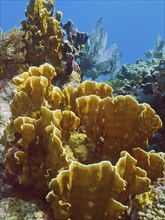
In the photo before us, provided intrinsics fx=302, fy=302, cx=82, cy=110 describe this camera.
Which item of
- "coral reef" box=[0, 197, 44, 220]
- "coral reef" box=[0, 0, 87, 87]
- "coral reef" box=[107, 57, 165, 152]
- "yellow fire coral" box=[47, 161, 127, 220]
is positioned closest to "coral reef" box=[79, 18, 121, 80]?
"coral reef" box=[107, 57, 165, 152]

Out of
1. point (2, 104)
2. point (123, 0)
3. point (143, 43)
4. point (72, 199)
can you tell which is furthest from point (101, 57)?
point (123, 0)

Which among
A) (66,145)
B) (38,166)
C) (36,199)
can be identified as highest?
(66,145)

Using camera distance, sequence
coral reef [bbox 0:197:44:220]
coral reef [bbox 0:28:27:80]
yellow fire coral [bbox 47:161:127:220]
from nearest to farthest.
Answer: yellow fire coral [bbox 47:161:127:220], coral reef [bbox 0:197:44:220], coral reef [bbox 0:28:27:80]

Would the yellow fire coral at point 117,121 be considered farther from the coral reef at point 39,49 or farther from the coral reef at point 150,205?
the coral reef at point 39,49

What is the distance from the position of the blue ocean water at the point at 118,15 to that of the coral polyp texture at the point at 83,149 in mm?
155240

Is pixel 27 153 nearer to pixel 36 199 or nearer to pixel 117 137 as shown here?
pixel 36 199

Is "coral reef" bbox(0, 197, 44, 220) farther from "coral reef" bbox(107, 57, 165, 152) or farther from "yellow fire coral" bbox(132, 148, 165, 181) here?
"coral reef" bbox(107, 57, 165, 152)

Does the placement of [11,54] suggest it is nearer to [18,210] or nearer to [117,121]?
[117,121]

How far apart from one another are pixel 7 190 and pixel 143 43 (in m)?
159

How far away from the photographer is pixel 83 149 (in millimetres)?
3088

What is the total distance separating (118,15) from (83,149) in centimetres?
18664

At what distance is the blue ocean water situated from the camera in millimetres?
161750

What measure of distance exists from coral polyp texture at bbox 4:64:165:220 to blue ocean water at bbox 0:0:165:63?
155240 mm

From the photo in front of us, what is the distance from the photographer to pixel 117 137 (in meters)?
2.94
